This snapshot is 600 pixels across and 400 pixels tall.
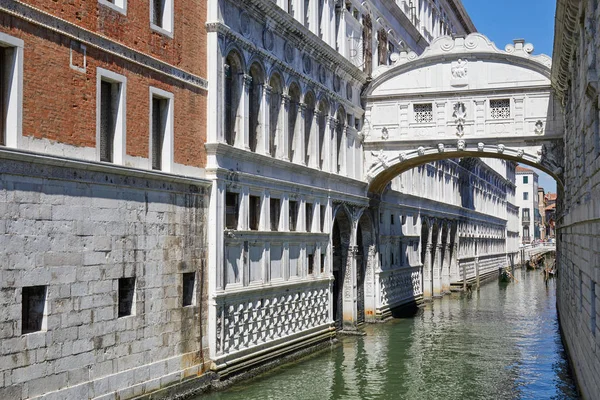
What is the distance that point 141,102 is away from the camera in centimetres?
1334

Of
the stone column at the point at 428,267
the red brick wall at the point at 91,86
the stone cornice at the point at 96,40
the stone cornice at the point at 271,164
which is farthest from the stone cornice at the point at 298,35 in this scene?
the stone column at the point at 428,267

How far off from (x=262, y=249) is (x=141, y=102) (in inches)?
202

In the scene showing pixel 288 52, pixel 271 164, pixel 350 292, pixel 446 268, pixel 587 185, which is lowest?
pixel 350 292

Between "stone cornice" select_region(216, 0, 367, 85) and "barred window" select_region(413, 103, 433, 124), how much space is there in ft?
6.30

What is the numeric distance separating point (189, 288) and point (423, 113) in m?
11.6

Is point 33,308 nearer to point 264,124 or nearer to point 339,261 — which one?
point 264,124

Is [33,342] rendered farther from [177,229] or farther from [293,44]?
[293,44]

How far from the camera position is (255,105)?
17.6 meters

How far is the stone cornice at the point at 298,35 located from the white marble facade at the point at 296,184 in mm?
39

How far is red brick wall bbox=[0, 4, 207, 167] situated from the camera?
35.3 ft

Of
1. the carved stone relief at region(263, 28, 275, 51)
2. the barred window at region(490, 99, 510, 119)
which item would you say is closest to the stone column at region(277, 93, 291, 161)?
the carved stone relief at region(263, 28, 275, 51)

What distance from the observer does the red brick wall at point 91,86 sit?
35.3 feet

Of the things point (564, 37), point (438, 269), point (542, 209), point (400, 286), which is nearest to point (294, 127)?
point (564, 37)

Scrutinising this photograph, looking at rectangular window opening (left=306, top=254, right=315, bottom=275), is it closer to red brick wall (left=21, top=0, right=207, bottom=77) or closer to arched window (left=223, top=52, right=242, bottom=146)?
arched window (left=223, top=52, right=242, bottom=146)
